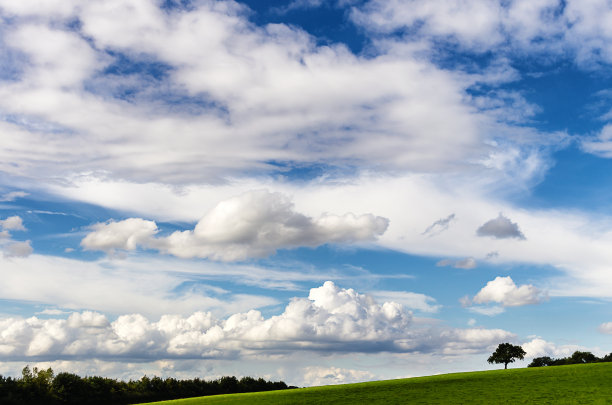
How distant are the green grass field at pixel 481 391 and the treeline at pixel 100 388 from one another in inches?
1365

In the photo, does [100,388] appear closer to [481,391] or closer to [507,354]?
[481,391]

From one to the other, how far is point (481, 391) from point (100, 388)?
81.0 m

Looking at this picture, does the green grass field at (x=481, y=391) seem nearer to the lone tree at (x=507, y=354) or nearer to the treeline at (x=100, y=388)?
the treeline at (x=100, y=388)

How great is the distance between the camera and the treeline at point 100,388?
104 metres

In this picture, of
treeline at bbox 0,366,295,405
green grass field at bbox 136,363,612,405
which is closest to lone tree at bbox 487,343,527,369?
green grass field at bbox 136,363,612,405

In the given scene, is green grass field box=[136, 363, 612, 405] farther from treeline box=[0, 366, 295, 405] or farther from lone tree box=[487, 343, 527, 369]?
lone tree box=[487, 343, 527, 369]

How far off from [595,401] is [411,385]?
27770mm

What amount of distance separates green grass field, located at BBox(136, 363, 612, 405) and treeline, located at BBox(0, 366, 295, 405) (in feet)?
114

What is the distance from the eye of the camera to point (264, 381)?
468ft

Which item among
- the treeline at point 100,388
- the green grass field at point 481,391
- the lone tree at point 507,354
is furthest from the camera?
the lone tree at point 507,354

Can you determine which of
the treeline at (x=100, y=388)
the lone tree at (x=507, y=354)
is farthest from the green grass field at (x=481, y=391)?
the lone tree at (x=507, y=354)

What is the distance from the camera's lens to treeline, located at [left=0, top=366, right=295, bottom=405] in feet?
340

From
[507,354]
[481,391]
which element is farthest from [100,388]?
[507,354]

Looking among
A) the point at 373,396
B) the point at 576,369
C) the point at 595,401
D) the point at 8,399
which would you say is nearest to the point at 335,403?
the point at 373,396
